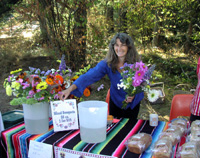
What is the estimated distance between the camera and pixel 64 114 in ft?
5.15

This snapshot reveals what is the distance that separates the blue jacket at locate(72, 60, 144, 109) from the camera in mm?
1909

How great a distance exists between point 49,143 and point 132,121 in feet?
2.49

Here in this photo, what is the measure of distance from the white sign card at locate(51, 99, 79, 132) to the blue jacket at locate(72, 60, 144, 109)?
333 mm

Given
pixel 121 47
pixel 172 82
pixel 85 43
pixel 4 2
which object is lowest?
pixel 172 82

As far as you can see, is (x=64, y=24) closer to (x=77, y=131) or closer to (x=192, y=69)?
(x=77, y=131)

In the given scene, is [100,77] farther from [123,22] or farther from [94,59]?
[123,22]

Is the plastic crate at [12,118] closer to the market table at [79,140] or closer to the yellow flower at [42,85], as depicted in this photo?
the market table at [79,140]

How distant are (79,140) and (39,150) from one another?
28 centimetres

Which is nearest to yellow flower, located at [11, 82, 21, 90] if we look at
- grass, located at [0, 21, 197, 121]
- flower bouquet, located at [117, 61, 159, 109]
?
flower bouquet, located at [117, 61, 159, 109]

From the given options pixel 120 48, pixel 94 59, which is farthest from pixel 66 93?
pixel 94 59

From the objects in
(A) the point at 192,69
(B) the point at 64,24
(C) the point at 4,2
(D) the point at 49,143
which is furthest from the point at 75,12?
(A) the point at 192,69

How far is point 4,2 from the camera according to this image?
5.21m

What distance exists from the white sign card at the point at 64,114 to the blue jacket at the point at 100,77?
1.09ft

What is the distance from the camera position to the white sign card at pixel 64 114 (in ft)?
5.07
